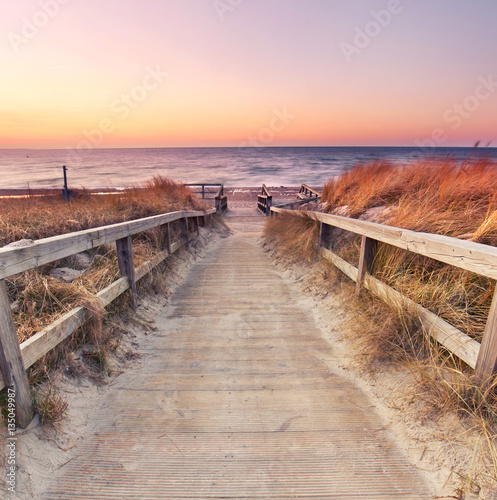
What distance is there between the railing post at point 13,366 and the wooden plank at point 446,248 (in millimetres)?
2630

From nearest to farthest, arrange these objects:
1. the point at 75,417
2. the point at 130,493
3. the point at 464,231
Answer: the point at 130,493
the point at 75,417
the point at 464,231

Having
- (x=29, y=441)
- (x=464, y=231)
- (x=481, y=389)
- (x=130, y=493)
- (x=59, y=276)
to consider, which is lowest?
(x=130, y=493)

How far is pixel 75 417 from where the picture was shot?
2164 millimetres

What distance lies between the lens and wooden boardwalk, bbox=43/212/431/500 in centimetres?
176

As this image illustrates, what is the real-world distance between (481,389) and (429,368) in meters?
0.47

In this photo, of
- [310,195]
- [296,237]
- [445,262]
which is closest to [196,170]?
[310,195]

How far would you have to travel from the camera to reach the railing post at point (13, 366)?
1.65 m

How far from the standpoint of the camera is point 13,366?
1730mm

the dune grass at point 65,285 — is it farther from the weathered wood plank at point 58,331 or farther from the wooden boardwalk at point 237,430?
the wooden boardwalk at point 237,430

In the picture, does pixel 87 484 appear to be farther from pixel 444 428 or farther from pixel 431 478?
pixel 444 428

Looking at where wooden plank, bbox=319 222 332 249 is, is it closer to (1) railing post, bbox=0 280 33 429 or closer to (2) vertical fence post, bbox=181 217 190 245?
(2) vertical fence post, bbox=181 217 190 245

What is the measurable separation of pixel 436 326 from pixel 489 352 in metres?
0.51

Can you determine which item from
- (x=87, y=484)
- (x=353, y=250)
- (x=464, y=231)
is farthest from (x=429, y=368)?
(x=87, y=484)

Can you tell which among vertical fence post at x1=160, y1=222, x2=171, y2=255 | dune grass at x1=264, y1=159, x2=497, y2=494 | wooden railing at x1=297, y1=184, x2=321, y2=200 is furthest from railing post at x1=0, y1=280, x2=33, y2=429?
wooden railing at x1=297, y1=184, x2=321, y2=200
